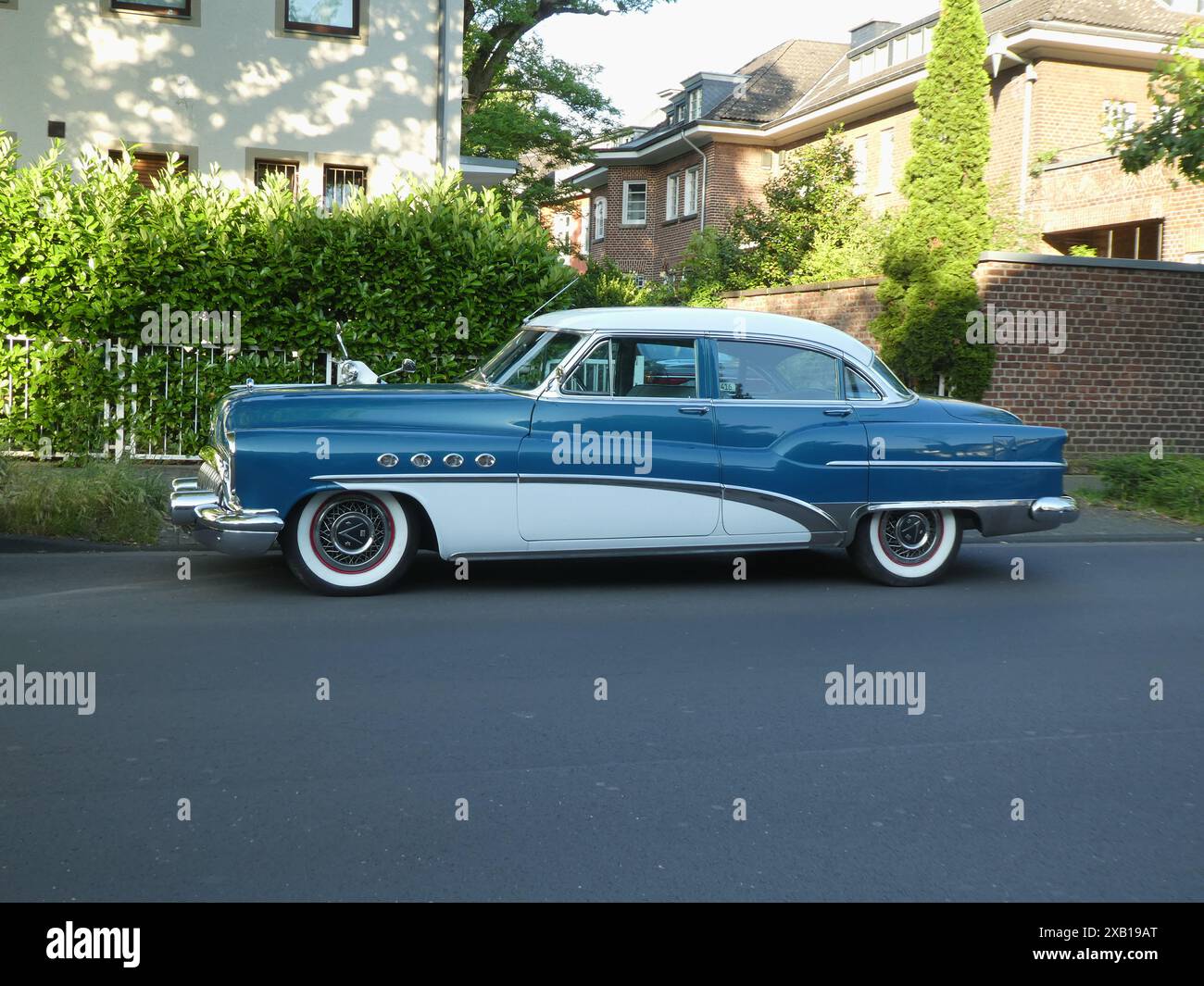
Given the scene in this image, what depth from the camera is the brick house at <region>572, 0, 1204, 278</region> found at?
1031 inches

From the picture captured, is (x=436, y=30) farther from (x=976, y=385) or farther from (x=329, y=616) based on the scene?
(x=329, y=616)

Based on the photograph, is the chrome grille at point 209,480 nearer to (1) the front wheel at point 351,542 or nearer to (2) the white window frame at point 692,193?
(1) the front wheel at point 351,542

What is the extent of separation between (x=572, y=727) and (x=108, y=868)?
2073 mm

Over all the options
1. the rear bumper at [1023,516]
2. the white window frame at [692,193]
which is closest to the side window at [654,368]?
the rear bumper at [1023,516]

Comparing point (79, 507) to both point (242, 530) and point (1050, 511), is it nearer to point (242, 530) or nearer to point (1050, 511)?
point (242, 530)

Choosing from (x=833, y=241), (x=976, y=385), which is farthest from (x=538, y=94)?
(x=976, y=385)

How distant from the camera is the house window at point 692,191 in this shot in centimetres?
3934

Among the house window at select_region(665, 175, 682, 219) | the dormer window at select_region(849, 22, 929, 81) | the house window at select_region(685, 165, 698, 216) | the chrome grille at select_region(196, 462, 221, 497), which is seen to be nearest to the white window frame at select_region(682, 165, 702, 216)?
the house window at select_region(685, 165, 698, 216)

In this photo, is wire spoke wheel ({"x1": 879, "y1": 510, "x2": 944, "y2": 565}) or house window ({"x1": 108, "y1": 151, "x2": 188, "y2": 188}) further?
house window ({"x1": 108, "y1": 151, "x2": 188, "y2": 188})

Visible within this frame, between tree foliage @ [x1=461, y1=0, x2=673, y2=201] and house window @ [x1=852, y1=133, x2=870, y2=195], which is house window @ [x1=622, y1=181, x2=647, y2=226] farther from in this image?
house window @ [x1=852, y1=133, x2=870, y2=195]

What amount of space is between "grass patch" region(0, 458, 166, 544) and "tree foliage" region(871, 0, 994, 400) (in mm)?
10161

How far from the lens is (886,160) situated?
32.5 meters

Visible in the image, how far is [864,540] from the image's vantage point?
9227mm

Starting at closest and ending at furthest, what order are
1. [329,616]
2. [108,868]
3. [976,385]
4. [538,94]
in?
[108,868] → [329,616] → [976,385] → [538,94]
